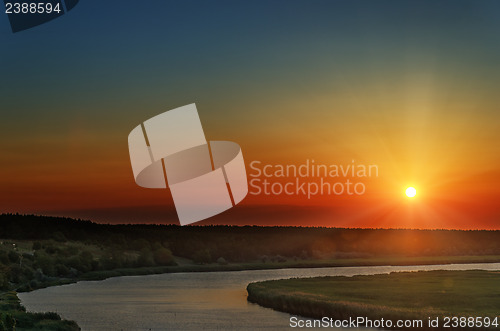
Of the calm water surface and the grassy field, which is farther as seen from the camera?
the calm water surface

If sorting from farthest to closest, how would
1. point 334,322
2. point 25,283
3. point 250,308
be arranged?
point 25,283
point 250,308
point 334,322

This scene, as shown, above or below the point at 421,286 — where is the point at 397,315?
below

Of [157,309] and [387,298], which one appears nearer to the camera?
[387,298]

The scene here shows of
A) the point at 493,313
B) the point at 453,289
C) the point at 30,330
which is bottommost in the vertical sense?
the point at 30,330

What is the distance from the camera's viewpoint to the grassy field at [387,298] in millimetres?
55969

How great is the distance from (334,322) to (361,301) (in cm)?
687

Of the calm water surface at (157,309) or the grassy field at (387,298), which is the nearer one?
the grassy field at (387,298)

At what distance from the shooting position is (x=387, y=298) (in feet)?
219

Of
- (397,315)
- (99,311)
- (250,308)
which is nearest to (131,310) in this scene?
(99,311)

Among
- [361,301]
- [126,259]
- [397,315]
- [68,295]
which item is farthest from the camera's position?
[126,259]

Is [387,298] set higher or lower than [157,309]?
higher

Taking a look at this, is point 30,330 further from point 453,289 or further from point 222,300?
point 453,289

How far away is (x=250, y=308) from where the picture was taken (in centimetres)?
7244

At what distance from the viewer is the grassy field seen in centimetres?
5597
